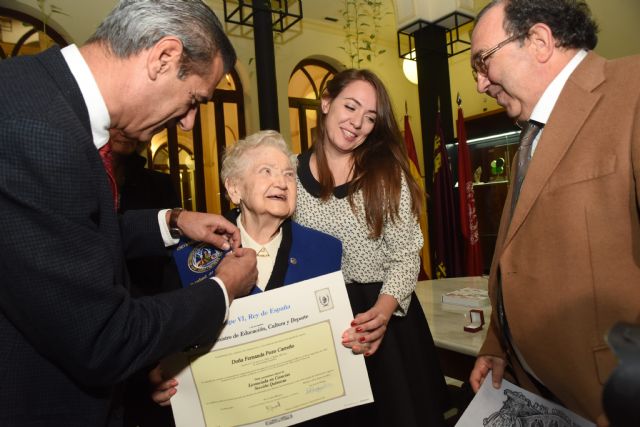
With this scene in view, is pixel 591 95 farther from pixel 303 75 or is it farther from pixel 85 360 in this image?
pixel 303 75

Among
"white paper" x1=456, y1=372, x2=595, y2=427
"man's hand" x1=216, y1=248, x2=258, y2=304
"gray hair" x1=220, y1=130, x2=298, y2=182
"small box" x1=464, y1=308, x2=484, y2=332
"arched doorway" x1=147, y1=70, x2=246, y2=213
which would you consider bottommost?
"white paper" x1=456, y1=372, x2=595, y2=427

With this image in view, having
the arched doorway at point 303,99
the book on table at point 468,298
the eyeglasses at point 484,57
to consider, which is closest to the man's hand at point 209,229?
the eyeglasses at point 484,57

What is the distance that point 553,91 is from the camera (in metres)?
1.22

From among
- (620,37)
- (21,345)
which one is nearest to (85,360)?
(21,345)

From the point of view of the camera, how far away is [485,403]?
1.29 meters

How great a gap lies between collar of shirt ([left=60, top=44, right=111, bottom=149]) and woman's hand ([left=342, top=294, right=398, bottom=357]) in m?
0.89

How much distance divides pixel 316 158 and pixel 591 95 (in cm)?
113

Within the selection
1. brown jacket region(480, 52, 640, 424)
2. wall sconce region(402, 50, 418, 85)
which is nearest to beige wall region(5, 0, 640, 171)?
wall sconce region(402, 50, 418, 85)

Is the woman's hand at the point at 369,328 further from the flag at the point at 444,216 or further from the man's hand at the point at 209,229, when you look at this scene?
the flag at the point at 444,216

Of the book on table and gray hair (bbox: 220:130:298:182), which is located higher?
gray hair (bbox: 220:130:298:182)

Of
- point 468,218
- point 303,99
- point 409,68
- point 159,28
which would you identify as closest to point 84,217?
point 159,28

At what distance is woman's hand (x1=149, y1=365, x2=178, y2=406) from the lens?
1.29m

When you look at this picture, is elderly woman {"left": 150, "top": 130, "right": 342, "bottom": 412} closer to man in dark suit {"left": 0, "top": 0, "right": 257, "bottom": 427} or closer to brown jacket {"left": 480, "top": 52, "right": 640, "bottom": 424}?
man in dark suit {"left": 0, "top": 0, "right": 257, "bottom": 427}
